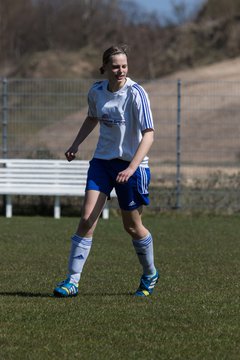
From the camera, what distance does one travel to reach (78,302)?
8.39 m

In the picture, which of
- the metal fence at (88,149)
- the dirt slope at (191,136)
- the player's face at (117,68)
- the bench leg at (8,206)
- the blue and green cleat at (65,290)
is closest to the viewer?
the player's face at (117,68)

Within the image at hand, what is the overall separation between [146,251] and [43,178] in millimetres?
9640

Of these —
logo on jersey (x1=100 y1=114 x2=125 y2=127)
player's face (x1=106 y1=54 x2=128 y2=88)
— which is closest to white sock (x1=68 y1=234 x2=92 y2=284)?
logo on jersey (x1=100 y1=114 x2=125 y2=127)

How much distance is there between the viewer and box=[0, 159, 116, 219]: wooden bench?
59.1 ft

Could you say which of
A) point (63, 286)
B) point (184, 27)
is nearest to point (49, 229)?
point (63, 286)

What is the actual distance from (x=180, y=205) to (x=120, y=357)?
509 inches

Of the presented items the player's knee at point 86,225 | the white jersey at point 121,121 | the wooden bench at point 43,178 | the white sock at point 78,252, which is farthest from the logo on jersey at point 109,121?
the wooden bench at point 43,178

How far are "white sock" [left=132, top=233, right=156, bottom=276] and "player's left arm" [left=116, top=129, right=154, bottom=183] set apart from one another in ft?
2.64

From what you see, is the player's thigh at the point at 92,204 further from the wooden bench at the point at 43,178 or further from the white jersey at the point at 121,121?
the wooden bench at the point at 43,178

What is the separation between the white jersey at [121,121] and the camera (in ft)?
27.3

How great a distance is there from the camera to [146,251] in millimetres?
8734

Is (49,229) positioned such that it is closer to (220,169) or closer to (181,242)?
(181,242)

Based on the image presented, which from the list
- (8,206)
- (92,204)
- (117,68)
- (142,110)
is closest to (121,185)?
(92,204)

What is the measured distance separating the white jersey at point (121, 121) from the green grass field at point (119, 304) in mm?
1194
